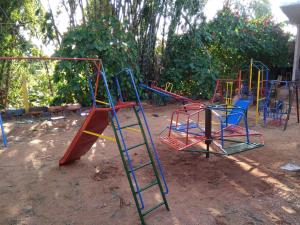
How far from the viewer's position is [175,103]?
33.1 feet

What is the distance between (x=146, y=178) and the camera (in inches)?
156

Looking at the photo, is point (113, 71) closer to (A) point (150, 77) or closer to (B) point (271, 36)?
(A) point (150, 77)

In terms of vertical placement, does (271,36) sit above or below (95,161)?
above

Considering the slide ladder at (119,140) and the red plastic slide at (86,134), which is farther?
the red plastic slide at (86,134)

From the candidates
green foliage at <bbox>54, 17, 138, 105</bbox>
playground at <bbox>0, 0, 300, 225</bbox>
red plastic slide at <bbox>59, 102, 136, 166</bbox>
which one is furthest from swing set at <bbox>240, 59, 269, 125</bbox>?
red plastic slide at <bbox>59, 102, 136, 166</bbox>

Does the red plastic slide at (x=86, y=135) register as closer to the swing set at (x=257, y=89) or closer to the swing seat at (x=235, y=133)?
the swing seat at (x=235, y=133)

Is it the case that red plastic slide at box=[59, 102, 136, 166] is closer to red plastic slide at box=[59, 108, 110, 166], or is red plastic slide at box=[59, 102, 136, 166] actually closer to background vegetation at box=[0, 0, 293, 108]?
red plastic slide at box=[59, 108, 110, 166]

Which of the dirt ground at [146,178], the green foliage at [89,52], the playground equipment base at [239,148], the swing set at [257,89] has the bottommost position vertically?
the dirt ground at [146,178]

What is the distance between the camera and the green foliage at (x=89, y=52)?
8.07m

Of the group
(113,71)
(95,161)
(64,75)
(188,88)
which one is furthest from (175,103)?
(95,161)

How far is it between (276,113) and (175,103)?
3726 millimetres

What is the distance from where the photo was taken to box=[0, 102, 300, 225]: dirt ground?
2.99 metres

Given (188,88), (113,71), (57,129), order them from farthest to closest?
(188,88)
(113,71)
(57,129)

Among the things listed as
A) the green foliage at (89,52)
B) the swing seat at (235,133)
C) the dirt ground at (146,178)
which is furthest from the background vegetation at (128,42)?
the swing seat at (235,133)
